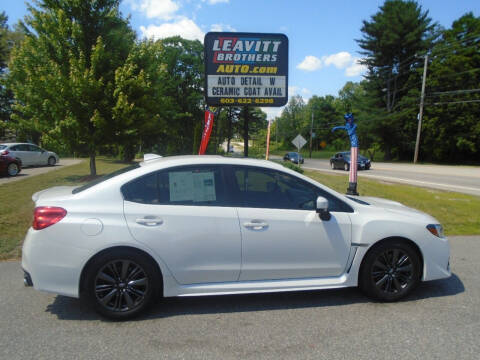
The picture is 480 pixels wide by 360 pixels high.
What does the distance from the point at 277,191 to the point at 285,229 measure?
452 mm

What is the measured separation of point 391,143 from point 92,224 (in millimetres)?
53163

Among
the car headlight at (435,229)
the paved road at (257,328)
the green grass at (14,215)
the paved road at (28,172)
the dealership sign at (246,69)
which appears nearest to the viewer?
the paved road at (257,328)

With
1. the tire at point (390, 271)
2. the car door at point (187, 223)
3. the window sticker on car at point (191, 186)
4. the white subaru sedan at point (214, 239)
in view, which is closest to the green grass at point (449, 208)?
the tire at point (390, 271)

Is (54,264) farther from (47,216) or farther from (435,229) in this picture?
(435,229)

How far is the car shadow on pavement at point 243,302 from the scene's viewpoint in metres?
3.61

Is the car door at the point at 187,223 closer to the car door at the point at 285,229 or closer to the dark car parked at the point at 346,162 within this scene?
the car door at the point at 285,229

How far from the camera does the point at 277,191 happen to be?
3848 mm

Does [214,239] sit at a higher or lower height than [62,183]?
higher

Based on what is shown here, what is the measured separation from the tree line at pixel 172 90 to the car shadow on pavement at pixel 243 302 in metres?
6.40

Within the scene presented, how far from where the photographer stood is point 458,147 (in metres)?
41.9

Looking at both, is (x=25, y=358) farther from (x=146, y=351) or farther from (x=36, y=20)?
(x=36, y=20)

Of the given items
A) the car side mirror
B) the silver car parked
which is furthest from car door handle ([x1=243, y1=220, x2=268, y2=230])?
the silver car parked

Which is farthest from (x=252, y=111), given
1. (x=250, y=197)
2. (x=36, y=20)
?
(x=250, y=197)

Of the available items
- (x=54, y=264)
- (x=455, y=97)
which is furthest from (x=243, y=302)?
(x=455, y=97)
